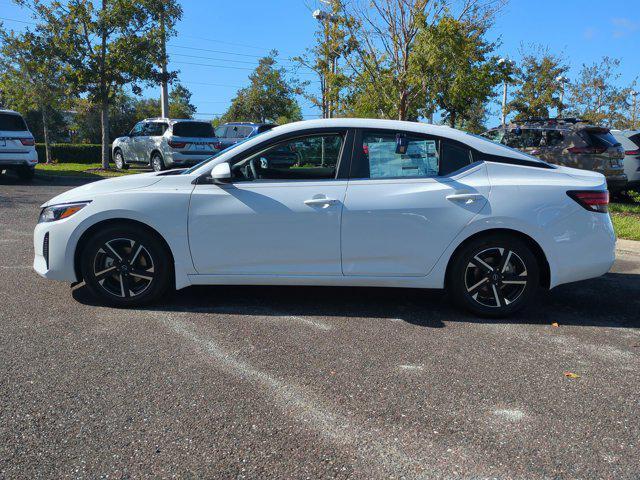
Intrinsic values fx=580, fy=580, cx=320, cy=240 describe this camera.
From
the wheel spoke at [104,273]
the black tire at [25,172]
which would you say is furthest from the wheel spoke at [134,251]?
the black tire at [25,172]

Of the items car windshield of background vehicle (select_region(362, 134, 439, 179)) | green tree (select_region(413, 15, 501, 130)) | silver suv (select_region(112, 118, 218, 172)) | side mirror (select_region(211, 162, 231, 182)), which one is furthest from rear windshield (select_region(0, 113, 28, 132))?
car windshield of background vehicle (select_region(362, 134, 439, 179))

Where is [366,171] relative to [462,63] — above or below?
below

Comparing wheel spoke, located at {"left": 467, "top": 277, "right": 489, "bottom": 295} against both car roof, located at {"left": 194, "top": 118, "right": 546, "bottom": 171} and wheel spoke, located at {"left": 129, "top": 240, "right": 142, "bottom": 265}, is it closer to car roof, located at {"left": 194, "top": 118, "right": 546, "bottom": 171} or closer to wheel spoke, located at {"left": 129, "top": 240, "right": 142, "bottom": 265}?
car roof, located at {"left": 194, "top": 118, "right": 546, "bottom": 171}

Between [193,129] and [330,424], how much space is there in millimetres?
15753

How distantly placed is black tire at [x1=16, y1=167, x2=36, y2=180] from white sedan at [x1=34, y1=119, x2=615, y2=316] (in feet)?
41.7

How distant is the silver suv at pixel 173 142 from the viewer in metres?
17.3

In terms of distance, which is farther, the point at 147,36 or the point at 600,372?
the point at 147,36

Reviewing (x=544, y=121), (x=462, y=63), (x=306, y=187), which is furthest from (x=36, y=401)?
(x=462, y=63)

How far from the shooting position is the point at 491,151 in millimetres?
4891

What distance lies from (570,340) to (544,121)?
9.94m

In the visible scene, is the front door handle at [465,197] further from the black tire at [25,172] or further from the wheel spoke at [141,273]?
the black tire at [25,172]

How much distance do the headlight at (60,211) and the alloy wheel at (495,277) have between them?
3279mm

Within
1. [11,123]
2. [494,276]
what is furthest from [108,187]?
[11,123]

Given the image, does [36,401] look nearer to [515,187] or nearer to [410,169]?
[410,169]
